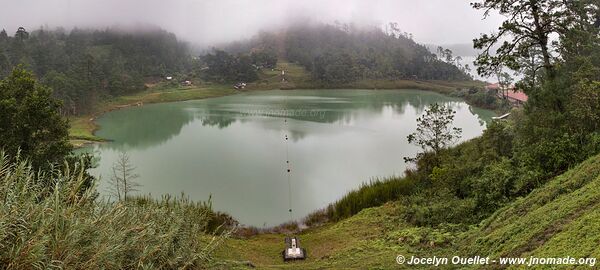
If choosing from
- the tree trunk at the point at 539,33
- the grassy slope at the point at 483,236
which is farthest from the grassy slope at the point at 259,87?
the tree trunk at the point at 539,33

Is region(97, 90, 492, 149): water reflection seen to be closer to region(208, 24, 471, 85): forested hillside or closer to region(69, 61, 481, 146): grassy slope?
region(69, 61, 481, 146): grassy slope

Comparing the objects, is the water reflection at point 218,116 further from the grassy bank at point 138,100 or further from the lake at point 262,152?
the grassy bank at point 138,100

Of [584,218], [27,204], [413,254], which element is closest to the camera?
[27,204]

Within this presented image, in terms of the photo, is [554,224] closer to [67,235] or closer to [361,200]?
[67,235]

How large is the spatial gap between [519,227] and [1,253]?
6.05m

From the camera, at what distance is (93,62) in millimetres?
57156

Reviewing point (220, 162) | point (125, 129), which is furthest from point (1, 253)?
point (125, 129)

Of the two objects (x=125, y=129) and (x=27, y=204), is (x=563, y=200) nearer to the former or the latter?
(x=27, y=204)

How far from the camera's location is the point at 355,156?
22.5 m

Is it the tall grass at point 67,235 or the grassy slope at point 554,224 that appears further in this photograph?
the grassy slope at point 554,224

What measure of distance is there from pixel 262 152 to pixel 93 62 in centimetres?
4454

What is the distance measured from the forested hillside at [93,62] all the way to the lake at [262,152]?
5039 mm

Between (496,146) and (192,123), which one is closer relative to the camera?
(496,146)

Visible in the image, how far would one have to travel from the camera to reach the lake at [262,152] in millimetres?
16297
